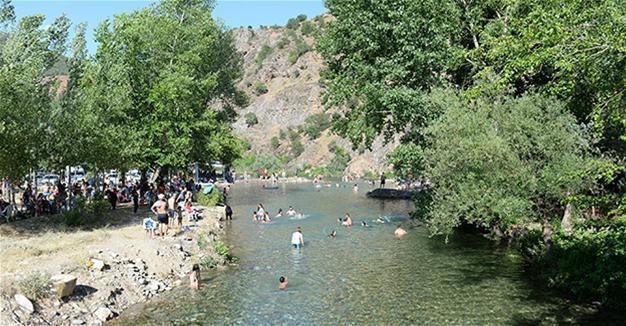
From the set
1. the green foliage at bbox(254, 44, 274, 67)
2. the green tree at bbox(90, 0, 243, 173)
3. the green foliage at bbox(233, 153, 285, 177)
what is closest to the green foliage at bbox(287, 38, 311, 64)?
the green foliage at bbox(254, 44, 274, 67)

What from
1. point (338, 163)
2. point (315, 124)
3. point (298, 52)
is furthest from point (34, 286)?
point (298, 52)

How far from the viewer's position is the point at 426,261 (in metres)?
24.9

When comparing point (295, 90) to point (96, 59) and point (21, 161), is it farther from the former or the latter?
point (21, 161)

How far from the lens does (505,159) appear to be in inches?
876

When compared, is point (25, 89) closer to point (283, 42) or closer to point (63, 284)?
point (63, 284)

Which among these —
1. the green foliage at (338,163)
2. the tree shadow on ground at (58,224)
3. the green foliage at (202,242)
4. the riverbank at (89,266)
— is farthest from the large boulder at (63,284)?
the green foliage at (338,163)

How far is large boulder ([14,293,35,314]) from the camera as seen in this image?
1489 cm

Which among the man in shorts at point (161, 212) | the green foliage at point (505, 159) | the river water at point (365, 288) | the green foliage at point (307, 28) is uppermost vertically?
the green foliage at point (307, 28)

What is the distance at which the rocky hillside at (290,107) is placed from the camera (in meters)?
118

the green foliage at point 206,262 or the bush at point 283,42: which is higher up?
the bush at point 283,42

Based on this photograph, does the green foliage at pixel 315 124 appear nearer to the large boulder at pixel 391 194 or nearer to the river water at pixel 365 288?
the large boulder at pixel 391 194

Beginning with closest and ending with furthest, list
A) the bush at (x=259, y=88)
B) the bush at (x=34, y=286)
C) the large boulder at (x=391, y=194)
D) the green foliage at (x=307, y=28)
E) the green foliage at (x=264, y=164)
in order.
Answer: the bush at (x=34, y=286)
the large boulder at (x=391, y=194)
the green foliage at (x=264, y=164)
the bush at (x=259, y=88)
the green foliage at (x=307, y=28)

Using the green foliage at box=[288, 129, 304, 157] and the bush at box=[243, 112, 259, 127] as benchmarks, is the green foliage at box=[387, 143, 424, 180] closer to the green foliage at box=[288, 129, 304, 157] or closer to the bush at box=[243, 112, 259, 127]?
the green foliage at box=[288, 129, 304, 157]

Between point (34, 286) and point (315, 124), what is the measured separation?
112m
